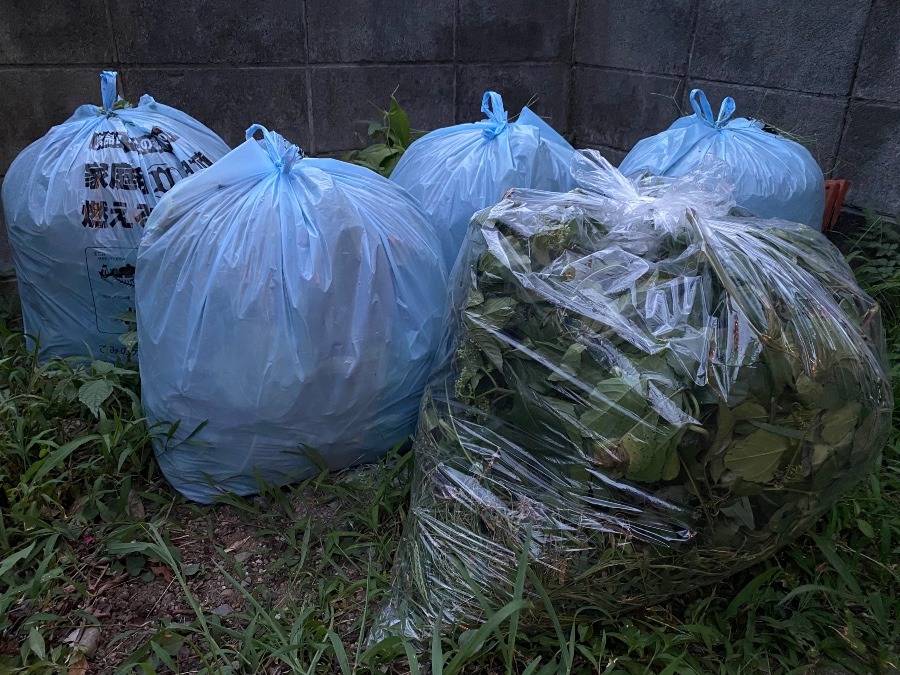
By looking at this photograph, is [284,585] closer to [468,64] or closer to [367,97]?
[367,97]

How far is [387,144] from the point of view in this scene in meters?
2.64

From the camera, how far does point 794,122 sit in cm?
254

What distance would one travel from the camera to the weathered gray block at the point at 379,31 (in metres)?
2.66

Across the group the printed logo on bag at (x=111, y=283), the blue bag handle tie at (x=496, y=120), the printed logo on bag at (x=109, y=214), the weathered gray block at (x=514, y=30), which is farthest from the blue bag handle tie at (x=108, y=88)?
the weathered gray block at (x=514, y=30)

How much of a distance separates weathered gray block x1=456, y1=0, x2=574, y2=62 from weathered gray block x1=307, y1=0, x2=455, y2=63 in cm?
10

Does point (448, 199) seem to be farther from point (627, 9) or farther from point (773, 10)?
point (627, 9)

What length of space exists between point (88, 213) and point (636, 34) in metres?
2.42

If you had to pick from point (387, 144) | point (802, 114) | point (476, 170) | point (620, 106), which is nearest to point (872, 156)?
point (802, 114)

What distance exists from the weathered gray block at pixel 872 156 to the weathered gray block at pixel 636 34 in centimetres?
77

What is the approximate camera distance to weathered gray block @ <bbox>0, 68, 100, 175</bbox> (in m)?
2.14

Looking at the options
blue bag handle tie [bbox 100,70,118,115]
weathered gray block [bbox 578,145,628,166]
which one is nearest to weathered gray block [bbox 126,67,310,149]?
blue bag handle tie [bbox 100,70,118,115]

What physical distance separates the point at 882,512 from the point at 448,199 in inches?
50.3

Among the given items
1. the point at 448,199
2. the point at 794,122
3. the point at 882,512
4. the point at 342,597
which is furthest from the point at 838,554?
the point at 794,122

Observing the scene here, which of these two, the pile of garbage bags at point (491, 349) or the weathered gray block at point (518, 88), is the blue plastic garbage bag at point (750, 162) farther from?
the weathered gray block at point (518, 88)
